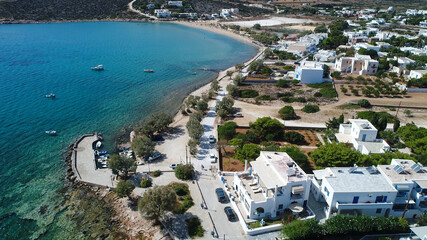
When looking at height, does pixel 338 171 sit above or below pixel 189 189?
above

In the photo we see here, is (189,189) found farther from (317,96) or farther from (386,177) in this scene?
(317,96)

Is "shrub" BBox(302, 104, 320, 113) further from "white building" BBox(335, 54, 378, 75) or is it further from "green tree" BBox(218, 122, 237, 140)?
"white building" BBox(335, 54, 378, 75)

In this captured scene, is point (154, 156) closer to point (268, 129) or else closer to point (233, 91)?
point (268, 129)

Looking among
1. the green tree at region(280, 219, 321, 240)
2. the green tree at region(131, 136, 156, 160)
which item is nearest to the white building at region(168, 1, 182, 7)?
the green tree at region(131, 136, 156, 160)

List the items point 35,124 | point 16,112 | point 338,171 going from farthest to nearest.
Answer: point 16,112, point 35,124, point 338,171

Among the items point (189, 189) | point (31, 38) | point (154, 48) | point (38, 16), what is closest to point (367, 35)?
point (154, 48)

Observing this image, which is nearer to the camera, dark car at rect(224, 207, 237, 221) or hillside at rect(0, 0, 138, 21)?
dark car at rect(224, 207, 237, 221)

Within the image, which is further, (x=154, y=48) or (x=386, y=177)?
(x=154, y=48)
